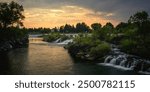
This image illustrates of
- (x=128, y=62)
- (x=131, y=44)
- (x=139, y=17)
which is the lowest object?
(x=128, y=62)

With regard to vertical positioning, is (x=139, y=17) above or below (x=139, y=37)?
above

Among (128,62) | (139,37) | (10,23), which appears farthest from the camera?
(10,23)

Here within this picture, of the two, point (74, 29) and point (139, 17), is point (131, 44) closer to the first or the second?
point (139, 17)

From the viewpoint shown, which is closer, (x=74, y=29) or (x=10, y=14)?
(x=10, y=14)

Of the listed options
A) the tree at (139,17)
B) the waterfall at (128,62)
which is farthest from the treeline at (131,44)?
the waterfall at (128,62)

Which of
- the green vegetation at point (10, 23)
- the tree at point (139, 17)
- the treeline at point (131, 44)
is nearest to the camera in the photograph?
the treeline at point (131, 44)

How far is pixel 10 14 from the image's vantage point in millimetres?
17281

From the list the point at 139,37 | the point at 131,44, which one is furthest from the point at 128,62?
the point at 139,37

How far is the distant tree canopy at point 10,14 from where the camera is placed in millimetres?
16677

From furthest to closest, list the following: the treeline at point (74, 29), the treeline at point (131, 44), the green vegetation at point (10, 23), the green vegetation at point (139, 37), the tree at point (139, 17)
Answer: the treeline at point (74, 29), the green vegetation at point (10, 23), the tree at point (139, 17), the treeline at point (131, 44), the green vegetation at point (139, 37)

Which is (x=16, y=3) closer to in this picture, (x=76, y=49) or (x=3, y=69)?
(x=76, y=49)

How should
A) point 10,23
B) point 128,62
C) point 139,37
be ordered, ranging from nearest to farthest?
point 128,62 → point 139,37 → point 10,23

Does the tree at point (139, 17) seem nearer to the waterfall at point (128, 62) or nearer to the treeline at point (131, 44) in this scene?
the treeline at point (131, 44)

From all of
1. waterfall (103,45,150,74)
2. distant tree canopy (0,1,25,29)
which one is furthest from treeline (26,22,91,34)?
waterfall (103,45,150,74)
